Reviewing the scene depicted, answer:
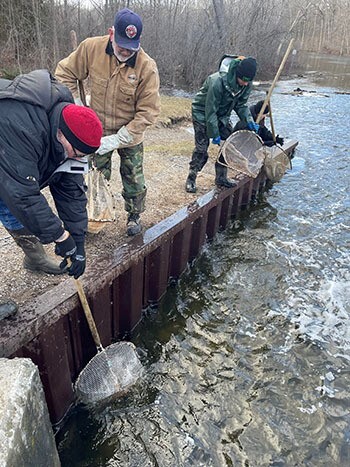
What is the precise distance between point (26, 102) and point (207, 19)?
20.4 meters

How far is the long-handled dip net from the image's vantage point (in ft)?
11.4

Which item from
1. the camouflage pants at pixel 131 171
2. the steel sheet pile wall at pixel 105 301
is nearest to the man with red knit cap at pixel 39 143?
the steel sheet pile wall at pixel 105 301

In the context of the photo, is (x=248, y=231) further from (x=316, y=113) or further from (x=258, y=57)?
(x=258, y=57)

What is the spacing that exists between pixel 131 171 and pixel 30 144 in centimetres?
201

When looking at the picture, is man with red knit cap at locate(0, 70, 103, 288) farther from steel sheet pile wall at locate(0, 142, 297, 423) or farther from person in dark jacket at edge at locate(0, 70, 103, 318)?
steel sheet pile wall at locate(0, 142, 297, 423)

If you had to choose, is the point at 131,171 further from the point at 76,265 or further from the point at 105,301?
the point at 76,265

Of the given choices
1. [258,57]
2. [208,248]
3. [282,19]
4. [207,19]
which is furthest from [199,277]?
[282,19]

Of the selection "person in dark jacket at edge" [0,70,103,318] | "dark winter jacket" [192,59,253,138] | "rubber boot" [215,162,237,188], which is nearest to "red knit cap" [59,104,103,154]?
"person in dark jacket at edge" [0,70,103,318]

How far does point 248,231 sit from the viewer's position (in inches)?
272

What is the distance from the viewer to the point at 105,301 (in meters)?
3.96

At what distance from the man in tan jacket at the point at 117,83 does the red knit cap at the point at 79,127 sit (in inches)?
52.0

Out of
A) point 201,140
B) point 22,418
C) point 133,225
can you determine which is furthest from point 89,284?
point 201,140

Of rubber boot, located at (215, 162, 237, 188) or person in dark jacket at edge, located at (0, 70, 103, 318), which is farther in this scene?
rubber boot, located at (215, 162, 237, 188)

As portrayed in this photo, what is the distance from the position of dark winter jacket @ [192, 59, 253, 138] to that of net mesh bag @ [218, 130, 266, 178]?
1.01 feet
